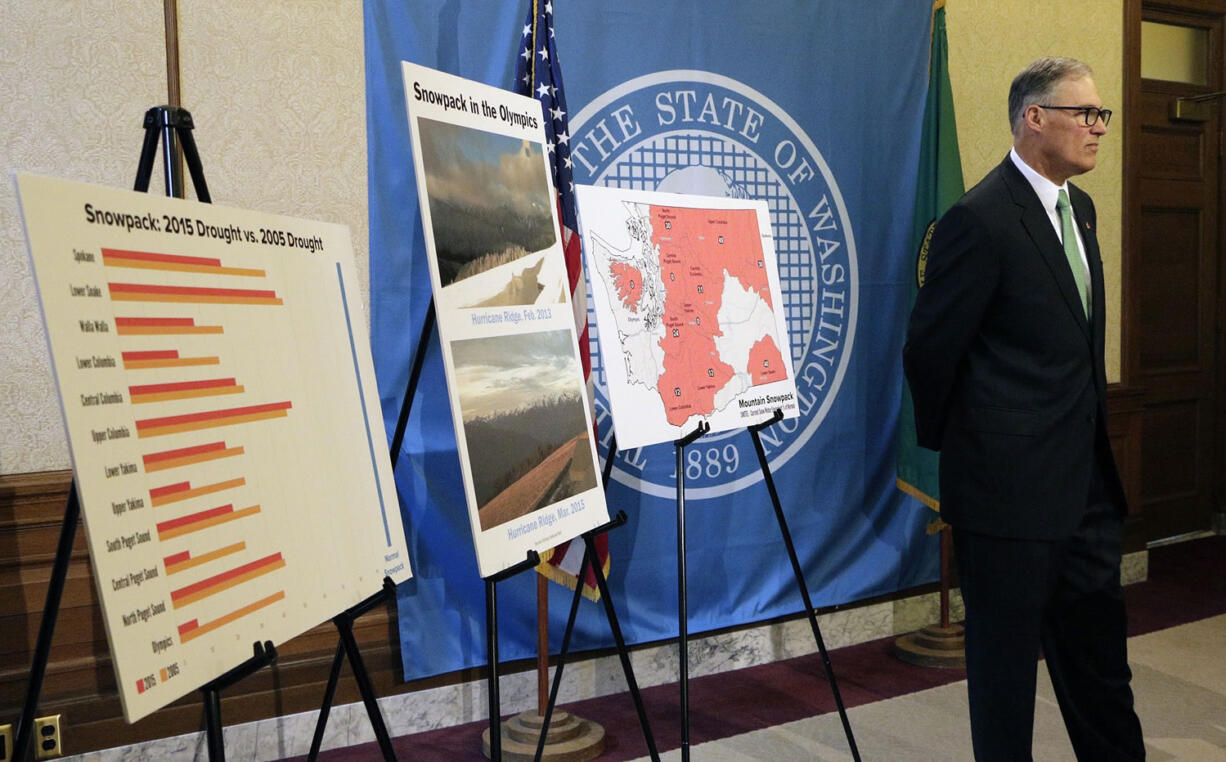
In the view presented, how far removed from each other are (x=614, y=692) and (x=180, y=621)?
8.41 feet

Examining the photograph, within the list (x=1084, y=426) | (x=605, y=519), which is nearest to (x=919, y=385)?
(x=1084, y=426)

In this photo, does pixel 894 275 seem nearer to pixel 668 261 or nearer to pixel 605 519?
pixel 668 261

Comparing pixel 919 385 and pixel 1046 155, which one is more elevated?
pixel 1046 155

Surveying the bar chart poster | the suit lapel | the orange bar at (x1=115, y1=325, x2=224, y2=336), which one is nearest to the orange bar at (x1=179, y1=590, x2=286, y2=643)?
the bar chart poster

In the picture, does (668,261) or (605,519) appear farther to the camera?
(668,261)

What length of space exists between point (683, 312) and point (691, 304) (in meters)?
0.04

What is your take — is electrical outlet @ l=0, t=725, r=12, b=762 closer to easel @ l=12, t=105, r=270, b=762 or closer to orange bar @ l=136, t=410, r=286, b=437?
easel @ l=12, t=105, r=270, b=762

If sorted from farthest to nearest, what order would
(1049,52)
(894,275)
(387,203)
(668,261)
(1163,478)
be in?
(1163,478), (1049,52), (894,275), (387,203), (668,261)

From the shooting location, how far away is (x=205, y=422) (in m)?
1.41

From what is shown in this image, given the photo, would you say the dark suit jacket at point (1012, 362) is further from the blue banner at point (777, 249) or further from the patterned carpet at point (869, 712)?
the blue banner at point (777, 249)

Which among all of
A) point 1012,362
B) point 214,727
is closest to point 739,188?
point 1012,362

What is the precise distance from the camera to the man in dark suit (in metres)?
2.34

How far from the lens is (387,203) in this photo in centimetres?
318

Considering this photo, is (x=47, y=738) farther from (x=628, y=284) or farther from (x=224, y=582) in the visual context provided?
(x=628, y=284)
